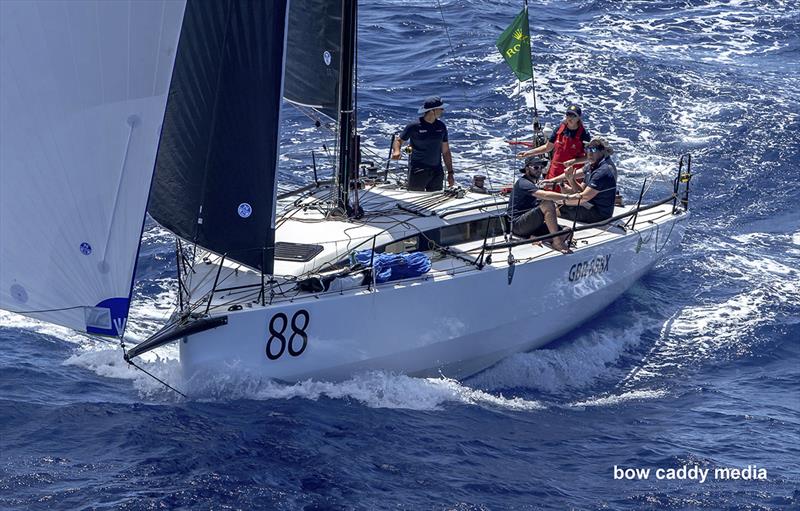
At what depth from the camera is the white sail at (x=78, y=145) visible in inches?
378

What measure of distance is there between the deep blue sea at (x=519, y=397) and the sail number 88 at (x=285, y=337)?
40cm

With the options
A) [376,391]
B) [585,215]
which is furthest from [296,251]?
[585,215]

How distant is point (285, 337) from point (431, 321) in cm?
183

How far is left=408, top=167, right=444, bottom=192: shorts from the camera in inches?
585

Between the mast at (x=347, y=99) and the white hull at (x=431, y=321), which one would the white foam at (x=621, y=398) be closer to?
the white hull at (x=431, y=321)

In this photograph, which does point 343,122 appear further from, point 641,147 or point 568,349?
point 641,147

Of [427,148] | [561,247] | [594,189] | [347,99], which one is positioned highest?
[347,99]

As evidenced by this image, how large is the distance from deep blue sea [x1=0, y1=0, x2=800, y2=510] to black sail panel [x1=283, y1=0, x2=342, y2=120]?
285 centimetres

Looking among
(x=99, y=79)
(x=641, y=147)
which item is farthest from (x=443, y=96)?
(x=99, y=79)

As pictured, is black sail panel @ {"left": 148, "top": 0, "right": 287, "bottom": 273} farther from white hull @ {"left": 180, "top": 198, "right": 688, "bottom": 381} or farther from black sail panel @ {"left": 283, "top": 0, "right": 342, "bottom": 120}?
black sail panel @ {"left": 283, "top": 0, "right": 342, "bottom": 120}

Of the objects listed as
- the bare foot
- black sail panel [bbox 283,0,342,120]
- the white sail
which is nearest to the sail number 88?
the white sail

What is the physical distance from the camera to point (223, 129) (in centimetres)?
1117

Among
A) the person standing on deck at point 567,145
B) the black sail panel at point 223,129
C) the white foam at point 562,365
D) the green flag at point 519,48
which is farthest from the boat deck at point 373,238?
the green flag at point 519,48

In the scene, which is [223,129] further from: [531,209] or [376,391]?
[531,209]
